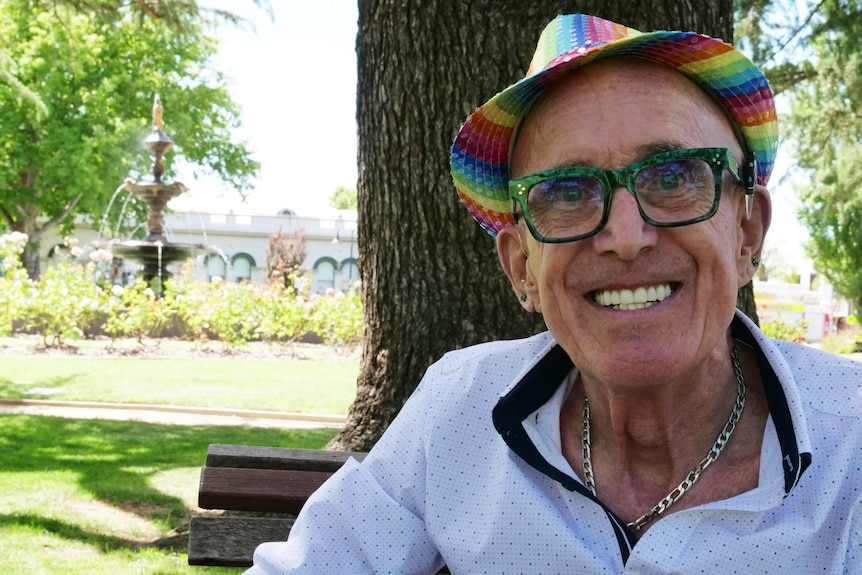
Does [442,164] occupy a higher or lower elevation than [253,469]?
higher

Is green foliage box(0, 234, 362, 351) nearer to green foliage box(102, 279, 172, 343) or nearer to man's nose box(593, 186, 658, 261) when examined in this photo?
green foliage box(102, 279, 172, 343)

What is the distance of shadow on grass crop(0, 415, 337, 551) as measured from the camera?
4805mm

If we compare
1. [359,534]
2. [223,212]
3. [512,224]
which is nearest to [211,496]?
[359,534]

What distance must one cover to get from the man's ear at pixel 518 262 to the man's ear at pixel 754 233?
41 centimetres

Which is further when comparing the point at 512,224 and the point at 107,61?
the point at 107,61

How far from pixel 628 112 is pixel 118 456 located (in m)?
5.64

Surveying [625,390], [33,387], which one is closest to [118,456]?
[33,387]

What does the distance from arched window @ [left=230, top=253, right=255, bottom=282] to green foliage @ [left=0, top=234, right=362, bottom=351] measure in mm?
45130

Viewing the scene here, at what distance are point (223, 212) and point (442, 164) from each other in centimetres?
5831

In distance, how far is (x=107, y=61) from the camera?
31.5 m

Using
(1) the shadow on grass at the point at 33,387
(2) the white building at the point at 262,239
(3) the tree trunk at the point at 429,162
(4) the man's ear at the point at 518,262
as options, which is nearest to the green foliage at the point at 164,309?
(1) the shadow on grass at the point at 33,387

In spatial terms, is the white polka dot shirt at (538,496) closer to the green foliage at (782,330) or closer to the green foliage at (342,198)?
the green foliage at (782,330)

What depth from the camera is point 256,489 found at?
2.54 m

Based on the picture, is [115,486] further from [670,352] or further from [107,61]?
[107,61]
